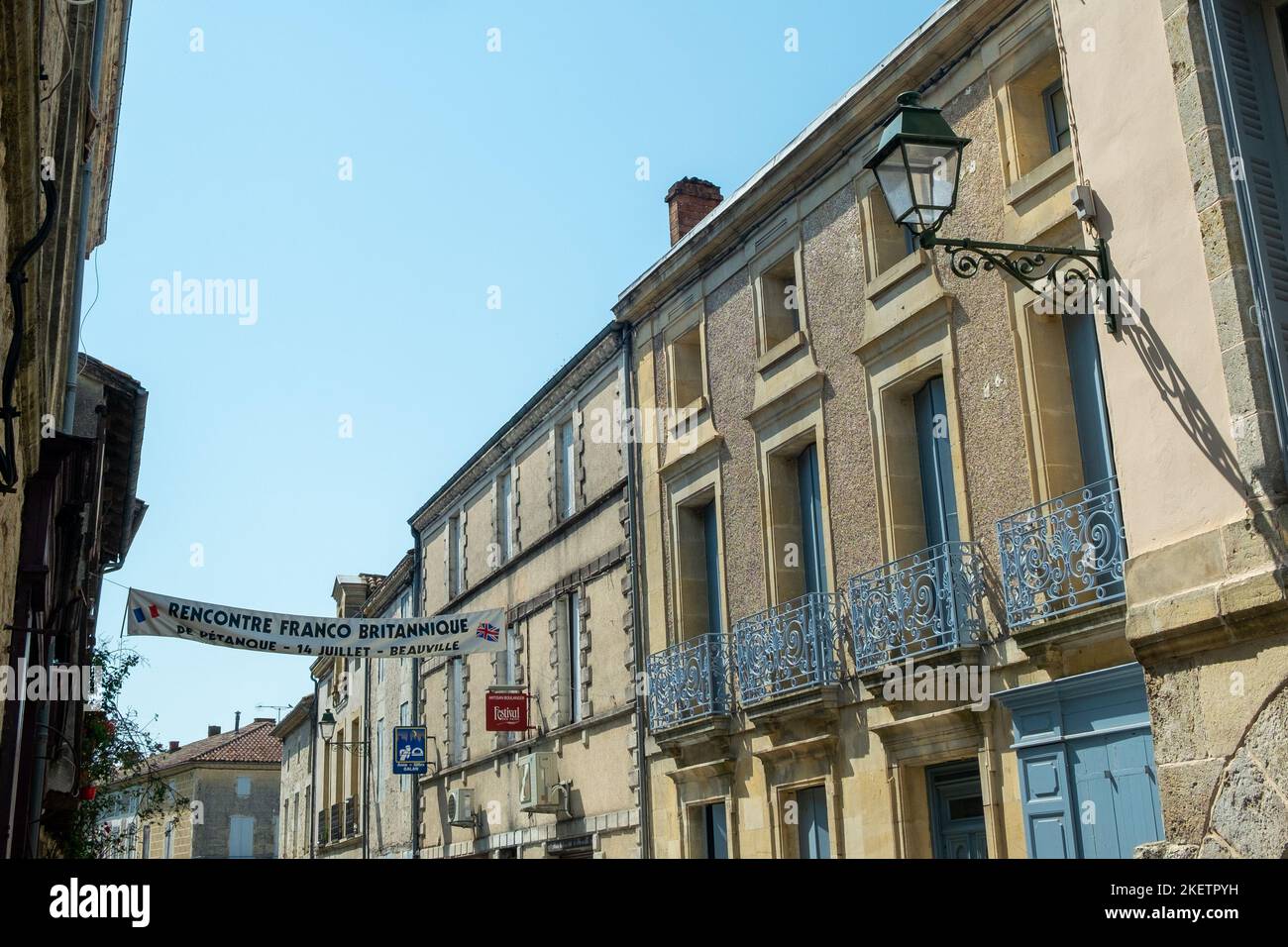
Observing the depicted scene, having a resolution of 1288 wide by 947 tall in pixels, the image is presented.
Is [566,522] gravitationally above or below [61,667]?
above

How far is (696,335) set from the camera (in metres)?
16.9

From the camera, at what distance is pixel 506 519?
890 inches

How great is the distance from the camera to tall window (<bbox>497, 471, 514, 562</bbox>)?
22.1m

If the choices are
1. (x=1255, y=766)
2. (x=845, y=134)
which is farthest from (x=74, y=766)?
(x=1255, y=766)

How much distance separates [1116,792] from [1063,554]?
1.76 m

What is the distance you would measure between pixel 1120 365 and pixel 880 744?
636cm

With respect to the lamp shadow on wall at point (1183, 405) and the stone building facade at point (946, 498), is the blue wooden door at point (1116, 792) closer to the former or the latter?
the stone building facade at point (946, 498)

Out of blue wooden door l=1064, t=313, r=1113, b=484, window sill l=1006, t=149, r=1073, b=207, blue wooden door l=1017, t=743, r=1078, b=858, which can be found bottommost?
blue wooden door l=1017, t=743, r=1078, b=858

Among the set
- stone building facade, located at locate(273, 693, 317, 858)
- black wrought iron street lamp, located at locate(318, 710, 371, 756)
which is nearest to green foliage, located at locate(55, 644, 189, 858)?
black wrought iron street lamp, located at locate(318, 710, 371, 756)

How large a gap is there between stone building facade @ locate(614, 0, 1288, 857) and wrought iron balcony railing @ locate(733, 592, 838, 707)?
0.14ft

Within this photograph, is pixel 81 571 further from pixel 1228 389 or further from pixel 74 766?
pixel 1228 389

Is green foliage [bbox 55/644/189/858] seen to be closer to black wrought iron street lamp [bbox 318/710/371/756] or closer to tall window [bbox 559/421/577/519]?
tall window [bbox 559/421/577/519]

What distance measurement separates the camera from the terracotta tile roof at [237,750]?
176ft

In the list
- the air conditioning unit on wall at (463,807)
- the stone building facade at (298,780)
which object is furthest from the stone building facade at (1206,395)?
the stone building facade at (298,780)
